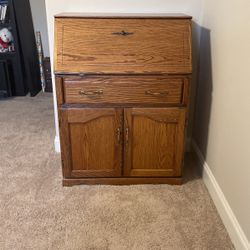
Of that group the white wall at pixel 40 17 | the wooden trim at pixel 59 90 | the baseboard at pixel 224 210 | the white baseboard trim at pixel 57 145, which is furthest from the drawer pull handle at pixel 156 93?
the white wall at pixel 40 17

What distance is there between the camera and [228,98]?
5.24 ft

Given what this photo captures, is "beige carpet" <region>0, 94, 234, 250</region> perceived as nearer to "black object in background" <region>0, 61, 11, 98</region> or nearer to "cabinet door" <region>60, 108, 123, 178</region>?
"cabinet door" <region>60, 108, 123, 178</region>

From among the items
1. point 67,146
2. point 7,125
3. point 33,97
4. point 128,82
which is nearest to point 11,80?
point 33,97

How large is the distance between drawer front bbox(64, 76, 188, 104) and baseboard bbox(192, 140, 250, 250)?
0.52 meters

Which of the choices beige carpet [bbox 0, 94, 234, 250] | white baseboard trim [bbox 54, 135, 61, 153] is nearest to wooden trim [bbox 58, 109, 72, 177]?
beige carpet [bbox 0, 94, 234, 250]

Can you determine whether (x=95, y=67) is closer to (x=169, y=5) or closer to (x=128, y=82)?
(x=128, y=82)

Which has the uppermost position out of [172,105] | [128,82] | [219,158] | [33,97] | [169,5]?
[169,5]

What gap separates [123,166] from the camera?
75.4 inches

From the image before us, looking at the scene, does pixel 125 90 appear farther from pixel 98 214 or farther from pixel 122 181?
pixel 98 214

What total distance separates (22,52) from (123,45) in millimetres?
2190

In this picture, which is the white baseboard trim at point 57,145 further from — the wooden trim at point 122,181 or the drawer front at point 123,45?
the drawer front at point 123,45

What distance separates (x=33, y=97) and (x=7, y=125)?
0.87 metres

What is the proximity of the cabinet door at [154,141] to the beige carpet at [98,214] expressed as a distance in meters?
0.12

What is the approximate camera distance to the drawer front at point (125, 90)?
1.70 m
